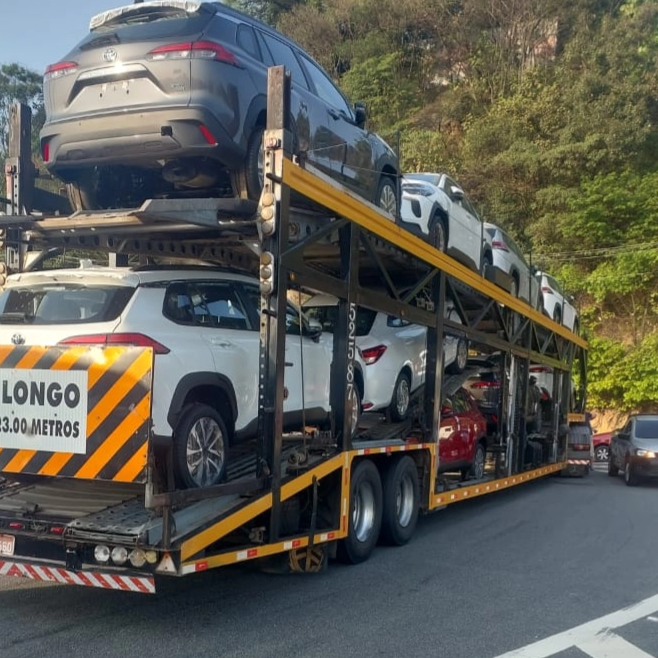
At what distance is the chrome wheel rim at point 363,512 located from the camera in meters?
7.59

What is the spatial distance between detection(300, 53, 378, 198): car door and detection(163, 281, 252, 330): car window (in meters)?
2.05

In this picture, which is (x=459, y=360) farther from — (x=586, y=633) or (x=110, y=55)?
(x=110, y=55)

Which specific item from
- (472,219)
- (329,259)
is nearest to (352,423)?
(329,259)

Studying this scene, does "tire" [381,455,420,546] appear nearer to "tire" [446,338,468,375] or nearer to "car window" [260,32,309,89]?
"tire" [446,338,468,375]

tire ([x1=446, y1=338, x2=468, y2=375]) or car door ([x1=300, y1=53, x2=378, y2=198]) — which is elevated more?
car door ([x1=300, y1=53, x2=378, y2=198])

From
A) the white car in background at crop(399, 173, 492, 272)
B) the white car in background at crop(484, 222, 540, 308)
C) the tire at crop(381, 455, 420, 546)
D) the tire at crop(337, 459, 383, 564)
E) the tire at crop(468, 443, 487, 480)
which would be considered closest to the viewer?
the tire at crop(337, 459, 383, 564)

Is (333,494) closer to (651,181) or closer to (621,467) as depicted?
(621,467)

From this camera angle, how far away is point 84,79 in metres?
6.39

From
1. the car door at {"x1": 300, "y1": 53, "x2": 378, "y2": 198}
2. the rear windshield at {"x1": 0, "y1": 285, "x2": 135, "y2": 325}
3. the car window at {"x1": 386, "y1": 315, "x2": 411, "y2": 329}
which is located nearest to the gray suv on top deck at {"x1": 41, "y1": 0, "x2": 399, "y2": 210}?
the car door at {"x1": 300, "y1": 53, "x2": 378, "y2": 198}

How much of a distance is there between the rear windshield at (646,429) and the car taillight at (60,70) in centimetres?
1407

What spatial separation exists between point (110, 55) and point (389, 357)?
14.4 feet

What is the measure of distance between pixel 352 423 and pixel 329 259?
169cm

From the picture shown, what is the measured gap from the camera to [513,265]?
45.3 ft

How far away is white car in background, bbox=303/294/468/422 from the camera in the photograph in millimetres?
8852
